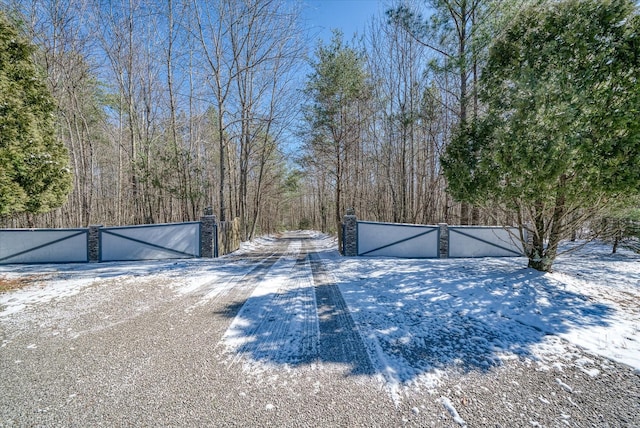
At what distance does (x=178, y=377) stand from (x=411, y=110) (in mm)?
11985

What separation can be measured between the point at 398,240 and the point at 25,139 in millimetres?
9614

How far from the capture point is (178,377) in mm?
2033

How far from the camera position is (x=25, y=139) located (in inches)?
189

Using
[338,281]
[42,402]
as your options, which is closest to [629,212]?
[338,281]

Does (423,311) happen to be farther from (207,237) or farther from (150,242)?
(150,242)

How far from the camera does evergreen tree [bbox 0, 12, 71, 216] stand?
454cm

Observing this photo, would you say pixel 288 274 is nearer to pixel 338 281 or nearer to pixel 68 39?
pixel 338 281

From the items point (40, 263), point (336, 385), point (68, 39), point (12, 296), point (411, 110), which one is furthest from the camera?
point (411, 110)

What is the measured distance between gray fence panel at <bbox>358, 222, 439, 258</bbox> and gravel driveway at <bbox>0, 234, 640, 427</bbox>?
5360 millimetres

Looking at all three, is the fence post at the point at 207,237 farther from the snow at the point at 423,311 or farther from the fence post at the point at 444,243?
the fence post at the point at 444,243

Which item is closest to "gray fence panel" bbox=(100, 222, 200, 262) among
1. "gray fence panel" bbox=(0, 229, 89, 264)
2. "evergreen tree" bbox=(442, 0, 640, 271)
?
"gray fence panel" bbox=(0, 229, 89, 264)

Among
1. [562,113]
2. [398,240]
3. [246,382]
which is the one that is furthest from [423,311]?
[398,240]

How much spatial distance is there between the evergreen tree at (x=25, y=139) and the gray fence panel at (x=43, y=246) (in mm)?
2262

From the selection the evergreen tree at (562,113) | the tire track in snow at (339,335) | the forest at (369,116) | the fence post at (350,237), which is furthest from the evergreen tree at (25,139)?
the evergreen tree at (562,113)
